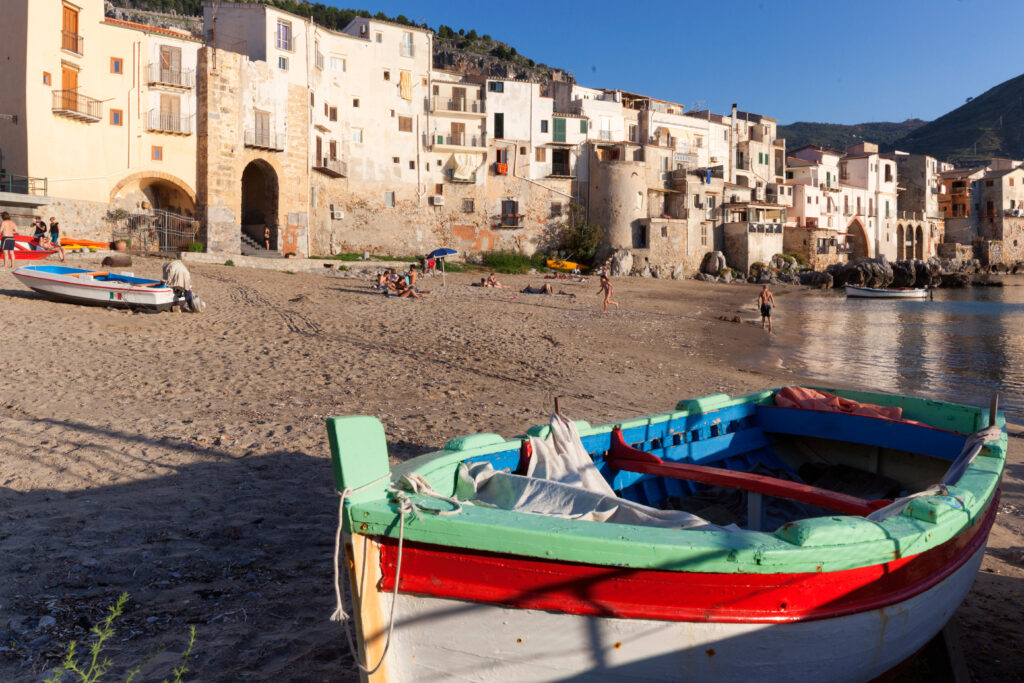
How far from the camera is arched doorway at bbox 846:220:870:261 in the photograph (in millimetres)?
73719

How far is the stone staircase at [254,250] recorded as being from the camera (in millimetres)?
35344

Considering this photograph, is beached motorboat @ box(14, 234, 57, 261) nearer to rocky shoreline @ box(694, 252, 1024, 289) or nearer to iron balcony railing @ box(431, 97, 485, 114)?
iron balcony railing @ box(431, 97, 485, 114)

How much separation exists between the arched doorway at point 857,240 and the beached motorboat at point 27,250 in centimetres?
6868

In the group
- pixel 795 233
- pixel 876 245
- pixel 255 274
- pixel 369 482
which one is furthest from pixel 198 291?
pixel 876 245

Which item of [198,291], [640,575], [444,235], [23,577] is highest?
[444,235]

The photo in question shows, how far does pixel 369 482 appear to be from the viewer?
3.17 m

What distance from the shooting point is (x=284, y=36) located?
3675 centimetres

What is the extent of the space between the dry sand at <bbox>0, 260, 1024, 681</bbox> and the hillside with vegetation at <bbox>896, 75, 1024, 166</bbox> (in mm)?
166874

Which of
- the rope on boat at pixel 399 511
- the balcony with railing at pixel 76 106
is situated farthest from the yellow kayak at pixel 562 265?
the rope on boat at pixel 399 511

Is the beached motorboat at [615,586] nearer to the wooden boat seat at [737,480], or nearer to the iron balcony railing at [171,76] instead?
the wooden boat seat at [737,480]

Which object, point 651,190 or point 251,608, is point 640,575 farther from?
point 651,190

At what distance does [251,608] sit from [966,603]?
4.84 m

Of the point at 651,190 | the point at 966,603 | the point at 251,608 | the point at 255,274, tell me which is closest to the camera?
the point at 251,608

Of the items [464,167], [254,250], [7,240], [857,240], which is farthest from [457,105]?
[857,240]
